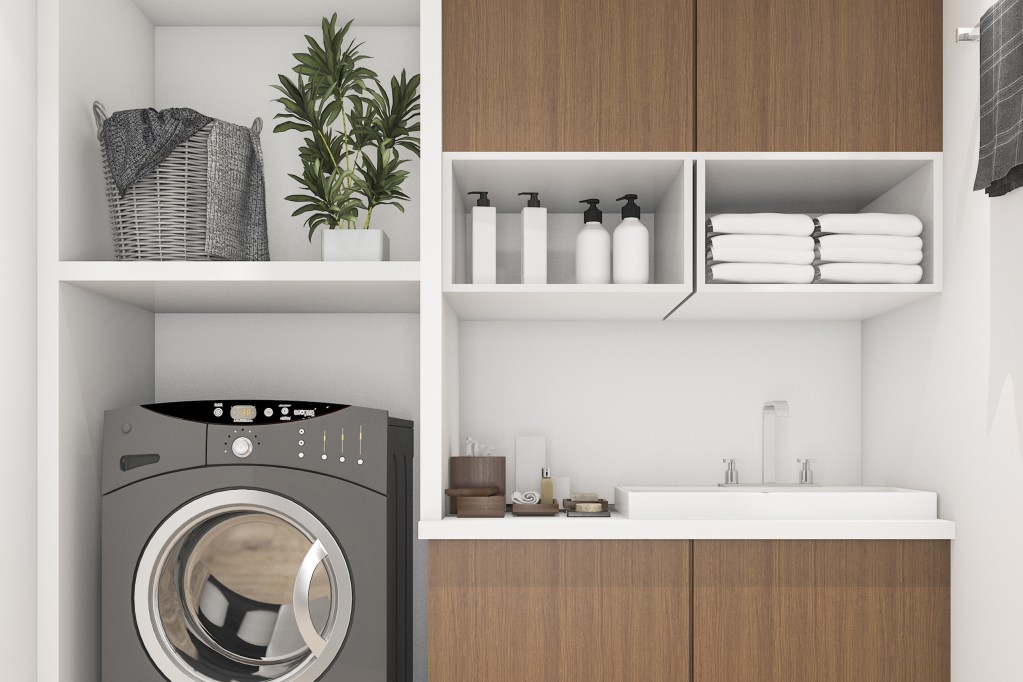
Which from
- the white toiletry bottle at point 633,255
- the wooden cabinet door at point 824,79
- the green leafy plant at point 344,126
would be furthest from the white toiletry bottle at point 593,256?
the green leafy plant at point 344,126

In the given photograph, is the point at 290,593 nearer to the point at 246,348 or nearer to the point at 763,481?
the point at 246,348

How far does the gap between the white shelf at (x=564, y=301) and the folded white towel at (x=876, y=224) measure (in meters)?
0.40

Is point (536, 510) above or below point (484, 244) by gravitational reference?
below

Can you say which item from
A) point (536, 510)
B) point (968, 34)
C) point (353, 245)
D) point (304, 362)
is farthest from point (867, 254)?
point (304, 362)

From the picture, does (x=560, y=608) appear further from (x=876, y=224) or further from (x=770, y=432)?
(x=876, y=224)

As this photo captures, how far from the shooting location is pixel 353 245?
2.07m

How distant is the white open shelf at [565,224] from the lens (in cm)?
203

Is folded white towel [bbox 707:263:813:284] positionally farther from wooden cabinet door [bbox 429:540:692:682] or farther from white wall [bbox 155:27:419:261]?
white wall [bbox 155:27:419:261]

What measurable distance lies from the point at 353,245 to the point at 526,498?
0.78m

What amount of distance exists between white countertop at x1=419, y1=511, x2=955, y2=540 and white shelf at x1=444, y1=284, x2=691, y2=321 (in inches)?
20.9

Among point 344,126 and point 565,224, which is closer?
point 344,126

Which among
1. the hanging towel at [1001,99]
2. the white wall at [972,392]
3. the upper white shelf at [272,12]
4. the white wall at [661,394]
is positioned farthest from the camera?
the white wall at [661,394]

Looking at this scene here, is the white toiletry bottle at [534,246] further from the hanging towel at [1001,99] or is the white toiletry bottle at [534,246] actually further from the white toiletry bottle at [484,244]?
the hanging towel at [1001,99]
